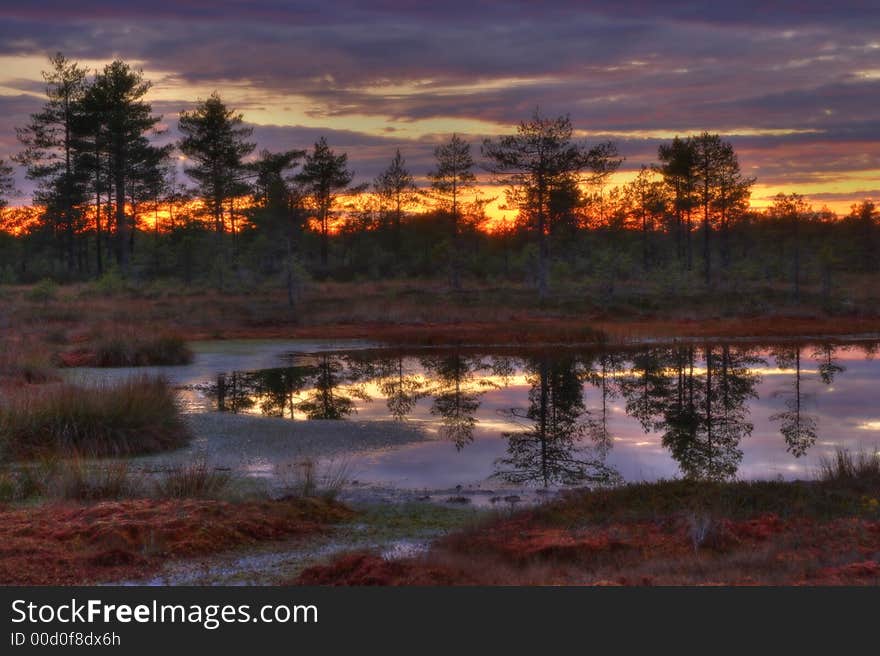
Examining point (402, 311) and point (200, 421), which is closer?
point (200, 421)

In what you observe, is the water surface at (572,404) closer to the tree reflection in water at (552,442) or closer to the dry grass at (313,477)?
the tree reflection in water at (552,442)

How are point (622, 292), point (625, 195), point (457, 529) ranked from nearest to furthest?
point (457, 529), point (622, 292), point (625, 195)

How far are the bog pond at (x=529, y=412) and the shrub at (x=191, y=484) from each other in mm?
1737

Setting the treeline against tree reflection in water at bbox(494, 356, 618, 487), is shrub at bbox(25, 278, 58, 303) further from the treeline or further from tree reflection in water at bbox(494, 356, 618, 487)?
tree reflection in water at bbox(494, 356, 618, 487)

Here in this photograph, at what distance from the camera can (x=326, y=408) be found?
2116cm

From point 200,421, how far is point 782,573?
13.1m

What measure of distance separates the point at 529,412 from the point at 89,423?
988 centimetres

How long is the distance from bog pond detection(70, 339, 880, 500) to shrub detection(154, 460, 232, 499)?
1737mm

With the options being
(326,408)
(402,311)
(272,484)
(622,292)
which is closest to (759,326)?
(622,292)

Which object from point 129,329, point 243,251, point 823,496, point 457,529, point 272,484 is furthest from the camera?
point 243,251

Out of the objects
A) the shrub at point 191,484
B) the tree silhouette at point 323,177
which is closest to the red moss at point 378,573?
the shrub at point 191,484

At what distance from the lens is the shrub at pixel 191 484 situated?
11.7 m

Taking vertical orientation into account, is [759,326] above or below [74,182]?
below

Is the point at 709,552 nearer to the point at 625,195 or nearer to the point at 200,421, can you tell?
the point at 200,421
